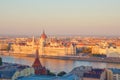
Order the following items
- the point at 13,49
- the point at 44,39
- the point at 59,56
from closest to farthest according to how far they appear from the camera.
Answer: the point at 59,56
the point at 44,39
the point at 13,49

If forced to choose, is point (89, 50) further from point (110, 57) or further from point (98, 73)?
point (98, 73)

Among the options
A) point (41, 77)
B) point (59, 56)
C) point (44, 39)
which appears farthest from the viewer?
point (44, 39)

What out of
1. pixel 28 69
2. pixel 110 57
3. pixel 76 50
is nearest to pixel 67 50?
pixel 76 50

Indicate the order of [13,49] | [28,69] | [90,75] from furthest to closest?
[13,49], [28,69], [90,75]

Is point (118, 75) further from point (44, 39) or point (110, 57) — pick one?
point (44, 39)

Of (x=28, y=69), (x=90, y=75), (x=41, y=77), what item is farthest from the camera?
(x=28, y=69)

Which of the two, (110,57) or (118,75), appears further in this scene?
Result: (110,57)

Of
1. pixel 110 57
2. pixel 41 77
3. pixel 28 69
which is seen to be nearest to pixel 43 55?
pixel 110 57

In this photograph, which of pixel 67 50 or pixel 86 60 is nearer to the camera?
pixel 86 60

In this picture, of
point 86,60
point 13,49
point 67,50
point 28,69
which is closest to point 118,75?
point 28,69
